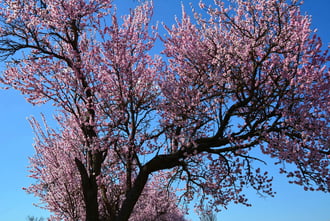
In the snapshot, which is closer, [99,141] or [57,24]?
[99,141]

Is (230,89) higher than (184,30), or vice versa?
(184,30)

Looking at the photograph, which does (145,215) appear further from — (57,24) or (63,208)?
(57,24)

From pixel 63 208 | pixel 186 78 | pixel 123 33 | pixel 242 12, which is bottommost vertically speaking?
pixel 63 208

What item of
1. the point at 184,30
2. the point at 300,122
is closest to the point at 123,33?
the point at 184,30

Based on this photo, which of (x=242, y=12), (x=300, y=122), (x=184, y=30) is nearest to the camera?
(x=300, y=122)

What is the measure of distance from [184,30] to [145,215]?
1320 centimetres

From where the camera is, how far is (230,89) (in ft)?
30.0

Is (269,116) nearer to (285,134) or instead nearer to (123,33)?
(285,134)

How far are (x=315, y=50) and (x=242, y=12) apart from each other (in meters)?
3.16

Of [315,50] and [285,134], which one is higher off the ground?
[315,50]

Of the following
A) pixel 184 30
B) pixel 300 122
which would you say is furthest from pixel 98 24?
pixel 300 122

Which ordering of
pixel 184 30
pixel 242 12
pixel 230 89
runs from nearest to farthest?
pixel 230 89 < pixel 242 12 < pixel 184 30

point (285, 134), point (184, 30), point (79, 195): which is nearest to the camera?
point (285, 134)

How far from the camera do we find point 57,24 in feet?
35.4
